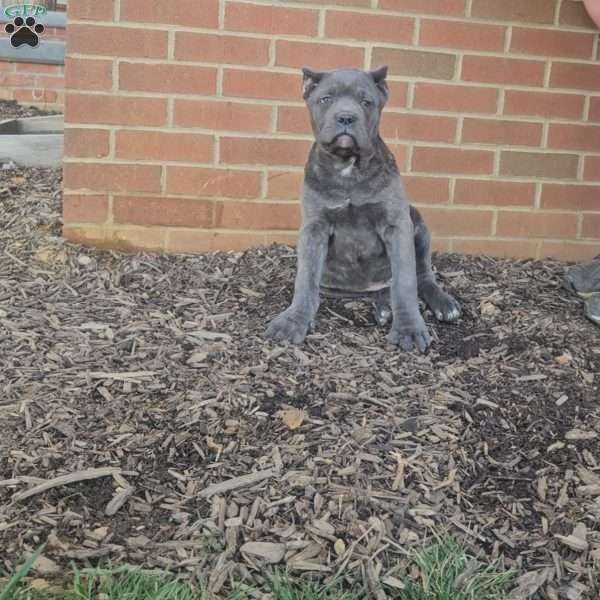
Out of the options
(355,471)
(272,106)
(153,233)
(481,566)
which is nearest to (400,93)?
(272,106)

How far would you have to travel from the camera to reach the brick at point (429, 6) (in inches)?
180

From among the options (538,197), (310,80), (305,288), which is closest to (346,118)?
(310,80)

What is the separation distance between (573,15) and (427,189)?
1.24 m

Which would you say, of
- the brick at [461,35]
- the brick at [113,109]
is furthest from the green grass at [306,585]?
the brick at [461,35]

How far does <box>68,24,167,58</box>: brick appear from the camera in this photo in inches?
174

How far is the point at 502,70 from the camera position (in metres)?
4.72

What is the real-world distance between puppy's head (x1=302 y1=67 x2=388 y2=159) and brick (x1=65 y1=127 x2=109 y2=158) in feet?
4.50

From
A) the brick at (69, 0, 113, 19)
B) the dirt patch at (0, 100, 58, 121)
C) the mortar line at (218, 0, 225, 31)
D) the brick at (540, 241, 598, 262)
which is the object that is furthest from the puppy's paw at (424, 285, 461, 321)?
the dirt patch at (0, 100, 58, 121)

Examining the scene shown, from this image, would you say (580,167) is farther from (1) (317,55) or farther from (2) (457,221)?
(1) (317,55)

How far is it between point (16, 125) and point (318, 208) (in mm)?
3567

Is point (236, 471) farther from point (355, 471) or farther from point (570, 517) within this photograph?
point (570, 517)

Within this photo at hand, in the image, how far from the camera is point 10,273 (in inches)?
169

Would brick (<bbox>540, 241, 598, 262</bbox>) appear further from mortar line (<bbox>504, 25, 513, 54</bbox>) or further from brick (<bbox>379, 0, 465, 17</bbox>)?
brick (<bbox>379, 0, 465, 17</bbox>)

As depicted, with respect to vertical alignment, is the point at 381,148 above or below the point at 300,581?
above
